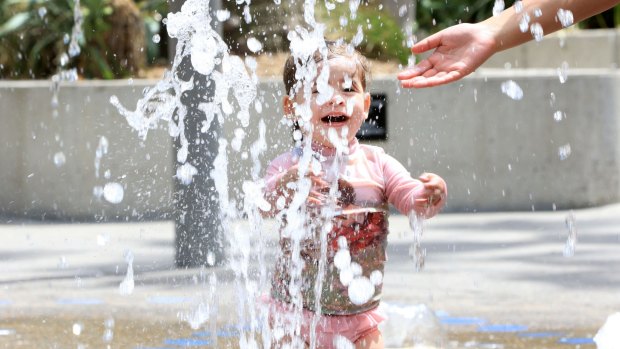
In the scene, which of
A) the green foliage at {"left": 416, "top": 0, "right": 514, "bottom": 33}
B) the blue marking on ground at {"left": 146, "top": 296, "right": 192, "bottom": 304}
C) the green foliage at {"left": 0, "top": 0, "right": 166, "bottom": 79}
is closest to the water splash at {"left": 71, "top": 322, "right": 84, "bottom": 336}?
the blue marking on ground at {"left": 146, "top": 296, "right": 192, "bottom": 304}

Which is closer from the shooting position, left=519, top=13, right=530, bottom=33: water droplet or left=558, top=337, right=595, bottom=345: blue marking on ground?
left=519, top=13, right=530, bottom=33: water droplet

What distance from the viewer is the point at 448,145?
32.6 feet

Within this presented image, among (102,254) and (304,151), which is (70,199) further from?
(304,151)

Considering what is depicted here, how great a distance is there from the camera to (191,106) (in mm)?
6973

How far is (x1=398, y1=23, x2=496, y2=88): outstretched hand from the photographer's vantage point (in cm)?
338

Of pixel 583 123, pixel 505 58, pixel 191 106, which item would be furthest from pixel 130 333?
pixel 505 58

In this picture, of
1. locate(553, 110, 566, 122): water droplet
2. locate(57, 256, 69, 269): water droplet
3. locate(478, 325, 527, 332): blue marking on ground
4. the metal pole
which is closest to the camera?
locate(478, 325, 527, 332): blue marking on ground

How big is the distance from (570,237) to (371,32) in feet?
14.4

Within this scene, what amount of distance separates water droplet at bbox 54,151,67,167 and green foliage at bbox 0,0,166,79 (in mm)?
2147

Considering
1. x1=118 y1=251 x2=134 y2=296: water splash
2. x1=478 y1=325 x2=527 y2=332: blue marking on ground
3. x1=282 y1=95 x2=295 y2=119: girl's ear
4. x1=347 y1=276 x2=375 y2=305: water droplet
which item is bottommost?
x1=478 y1=325 x2=527 y2=332: blue marking on ground

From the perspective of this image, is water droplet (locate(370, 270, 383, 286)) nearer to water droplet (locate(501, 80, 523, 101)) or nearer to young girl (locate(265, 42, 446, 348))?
young girl (locate(265, 42, 446, 348))

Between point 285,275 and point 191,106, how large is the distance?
133 inches

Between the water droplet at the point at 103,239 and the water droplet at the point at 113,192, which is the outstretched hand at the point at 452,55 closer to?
the water droplet at the point at 103,239

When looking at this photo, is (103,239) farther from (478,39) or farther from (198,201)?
(478,39)
